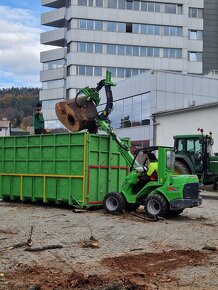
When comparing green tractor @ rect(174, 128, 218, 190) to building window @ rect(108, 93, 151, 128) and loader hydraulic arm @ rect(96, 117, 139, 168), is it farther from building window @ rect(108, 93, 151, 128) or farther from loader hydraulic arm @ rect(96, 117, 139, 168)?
building window @ rect(108, 93, 151, 128)

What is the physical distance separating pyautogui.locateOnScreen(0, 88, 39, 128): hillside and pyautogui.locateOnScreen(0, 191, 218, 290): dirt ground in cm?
10903

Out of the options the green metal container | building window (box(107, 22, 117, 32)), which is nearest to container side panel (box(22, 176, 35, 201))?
the green metal container

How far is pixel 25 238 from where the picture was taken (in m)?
9.32

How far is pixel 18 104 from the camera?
12838 cm

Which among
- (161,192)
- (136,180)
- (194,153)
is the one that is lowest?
(161,192)

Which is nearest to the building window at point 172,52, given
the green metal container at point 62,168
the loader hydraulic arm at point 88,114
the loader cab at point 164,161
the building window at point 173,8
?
the building window at point 173,8

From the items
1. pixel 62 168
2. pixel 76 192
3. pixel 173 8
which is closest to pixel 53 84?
pixel 173 8

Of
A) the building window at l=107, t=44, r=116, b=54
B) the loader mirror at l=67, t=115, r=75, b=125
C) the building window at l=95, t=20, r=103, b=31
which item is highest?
the building window at l=95, t=20, r=103, b=31

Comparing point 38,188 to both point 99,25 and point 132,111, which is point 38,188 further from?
point 99,25

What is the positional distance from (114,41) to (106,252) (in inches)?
1938

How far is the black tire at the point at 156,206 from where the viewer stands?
12.0 metres

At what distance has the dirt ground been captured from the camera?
631cm

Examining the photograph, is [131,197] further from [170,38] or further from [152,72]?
[170,38]

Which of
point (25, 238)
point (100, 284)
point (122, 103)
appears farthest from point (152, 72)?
point (100, 284)
